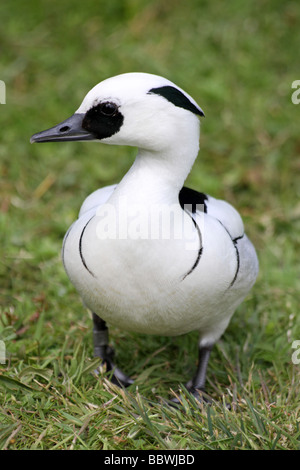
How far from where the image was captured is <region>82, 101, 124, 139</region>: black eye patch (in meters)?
2.00

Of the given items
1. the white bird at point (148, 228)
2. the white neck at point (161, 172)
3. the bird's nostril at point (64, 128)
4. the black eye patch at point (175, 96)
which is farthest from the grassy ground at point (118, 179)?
the black eye patch at point (175, 96)

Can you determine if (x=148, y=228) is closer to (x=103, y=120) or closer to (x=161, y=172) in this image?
(x=161, y=172)

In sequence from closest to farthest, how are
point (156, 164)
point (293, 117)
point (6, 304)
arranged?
point (156, 164), point (6, 304), point (293, 117)

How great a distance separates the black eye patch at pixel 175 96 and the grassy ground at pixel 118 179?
3.28 ft

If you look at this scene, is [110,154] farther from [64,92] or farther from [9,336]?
[9,336]

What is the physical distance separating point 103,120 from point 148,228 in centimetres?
37

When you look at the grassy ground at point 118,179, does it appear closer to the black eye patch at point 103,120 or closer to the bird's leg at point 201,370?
the bird's leg at point 201,370

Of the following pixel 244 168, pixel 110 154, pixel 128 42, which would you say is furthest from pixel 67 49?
pixel 244 168

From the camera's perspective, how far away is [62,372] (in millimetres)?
2428

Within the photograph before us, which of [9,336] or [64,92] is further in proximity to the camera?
[64,92]

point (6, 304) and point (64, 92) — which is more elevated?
point (64, 92)

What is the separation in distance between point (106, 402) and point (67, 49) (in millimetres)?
3372

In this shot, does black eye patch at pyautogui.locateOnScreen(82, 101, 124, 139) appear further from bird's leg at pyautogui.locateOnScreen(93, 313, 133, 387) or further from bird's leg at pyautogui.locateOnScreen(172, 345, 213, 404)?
bird's leg at pyautogui.locateOnScreen(172, 345, 213, 404)

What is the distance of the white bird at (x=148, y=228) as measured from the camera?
2.00 metres
